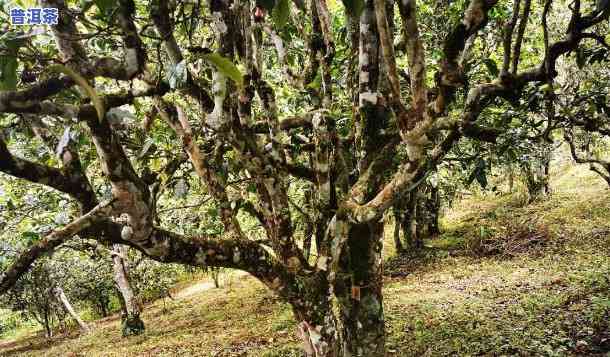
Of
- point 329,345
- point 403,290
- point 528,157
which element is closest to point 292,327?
point 403,290

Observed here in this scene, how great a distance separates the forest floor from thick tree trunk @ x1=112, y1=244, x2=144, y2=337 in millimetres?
383

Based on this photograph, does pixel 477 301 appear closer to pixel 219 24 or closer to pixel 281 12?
pixel 219 24

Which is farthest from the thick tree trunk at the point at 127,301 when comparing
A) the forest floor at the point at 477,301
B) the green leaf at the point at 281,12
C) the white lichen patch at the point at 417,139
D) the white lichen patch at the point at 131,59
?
the green leaf at the point at 281,12

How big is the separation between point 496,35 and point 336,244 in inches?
170

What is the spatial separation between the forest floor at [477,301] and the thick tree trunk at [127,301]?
383 mm

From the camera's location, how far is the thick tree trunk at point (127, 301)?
12.4m

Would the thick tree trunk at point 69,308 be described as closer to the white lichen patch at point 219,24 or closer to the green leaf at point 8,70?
the white lichen patch at point 219,24

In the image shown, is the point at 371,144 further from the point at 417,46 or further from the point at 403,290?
the point at 403,290

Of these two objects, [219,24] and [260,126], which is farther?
[260,126]

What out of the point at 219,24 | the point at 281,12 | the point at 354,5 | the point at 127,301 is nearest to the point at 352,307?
the point at 219,24

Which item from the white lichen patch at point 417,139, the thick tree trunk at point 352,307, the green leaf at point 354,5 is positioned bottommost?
the thick tree trunk at point 352,307

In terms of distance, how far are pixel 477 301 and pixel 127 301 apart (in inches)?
341

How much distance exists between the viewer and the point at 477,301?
8.13m

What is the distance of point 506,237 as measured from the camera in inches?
511
